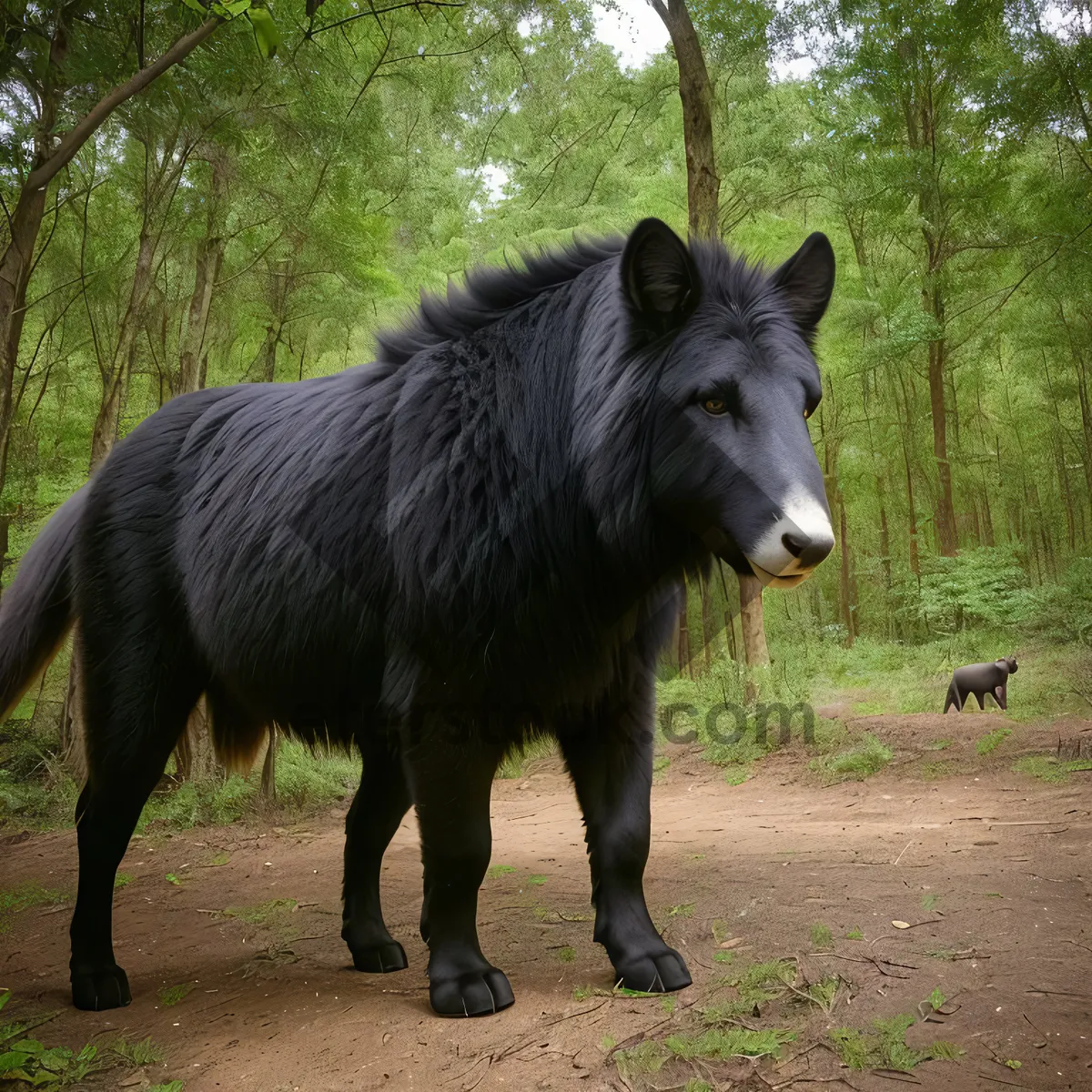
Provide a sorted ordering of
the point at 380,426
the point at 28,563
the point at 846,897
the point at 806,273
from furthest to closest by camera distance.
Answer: the point at 28,563 → the point at 846,897 → the point at 380,426 → the point at 806,273

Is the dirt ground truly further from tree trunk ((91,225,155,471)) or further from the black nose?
tree trunk ((91,225,155,471))

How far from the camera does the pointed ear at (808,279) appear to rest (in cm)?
283

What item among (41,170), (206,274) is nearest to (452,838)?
(41,170)

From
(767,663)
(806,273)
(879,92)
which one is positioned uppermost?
(879,92)

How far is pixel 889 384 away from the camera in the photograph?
18766 millimetres

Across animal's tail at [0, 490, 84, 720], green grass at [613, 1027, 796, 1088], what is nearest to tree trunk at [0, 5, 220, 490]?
animal's tail at [0, 490, 84, 720]

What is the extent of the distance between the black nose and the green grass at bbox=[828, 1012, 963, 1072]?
3.77 ft

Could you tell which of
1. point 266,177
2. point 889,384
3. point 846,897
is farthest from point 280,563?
point 889,384

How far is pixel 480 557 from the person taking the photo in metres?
2.63

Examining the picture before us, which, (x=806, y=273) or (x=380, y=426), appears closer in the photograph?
(x=806, y=273)

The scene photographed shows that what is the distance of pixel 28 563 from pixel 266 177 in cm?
569

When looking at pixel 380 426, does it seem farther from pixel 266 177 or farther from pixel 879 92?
pixel 879 92

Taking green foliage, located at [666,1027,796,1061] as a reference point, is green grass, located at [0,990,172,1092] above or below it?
below

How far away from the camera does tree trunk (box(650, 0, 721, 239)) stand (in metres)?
8.35
